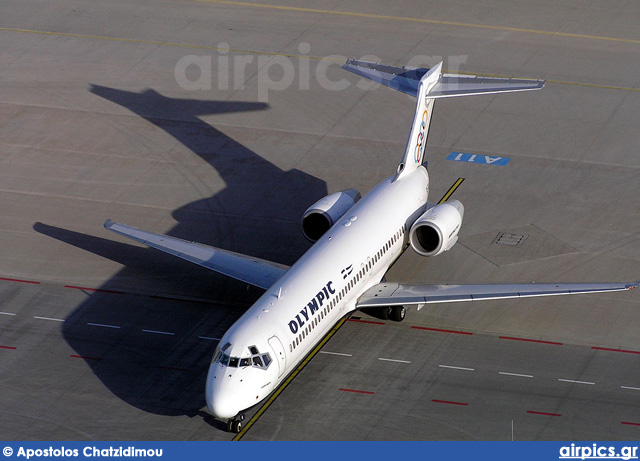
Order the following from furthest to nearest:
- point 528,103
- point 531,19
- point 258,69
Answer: point 531,19
point 258,69
point 528,103

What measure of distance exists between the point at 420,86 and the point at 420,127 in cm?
141

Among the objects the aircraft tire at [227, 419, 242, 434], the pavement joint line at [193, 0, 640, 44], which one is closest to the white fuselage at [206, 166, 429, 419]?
the aircraft tire at [227, 419, 242, 434]

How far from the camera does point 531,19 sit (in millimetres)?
56969

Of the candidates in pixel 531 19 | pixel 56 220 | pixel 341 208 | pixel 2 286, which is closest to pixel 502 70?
pixel 531 19

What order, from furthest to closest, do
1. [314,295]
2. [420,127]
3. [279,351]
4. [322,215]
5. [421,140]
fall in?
[421,140]
[420,127]
[322,215]
[314,295]
[279,351]

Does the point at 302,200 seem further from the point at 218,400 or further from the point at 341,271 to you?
the point at 218,400

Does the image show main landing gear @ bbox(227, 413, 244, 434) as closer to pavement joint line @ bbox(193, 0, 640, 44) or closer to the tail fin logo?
the tail fin logo

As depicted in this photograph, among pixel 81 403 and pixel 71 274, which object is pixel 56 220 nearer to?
pixel 71 274

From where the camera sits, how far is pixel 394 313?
34562 millimetres

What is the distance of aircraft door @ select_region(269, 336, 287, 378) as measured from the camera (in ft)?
94.8

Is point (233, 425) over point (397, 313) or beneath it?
beneath

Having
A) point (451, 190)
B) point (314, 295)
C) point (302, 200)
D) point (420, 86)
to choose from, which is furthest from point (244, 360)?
point (451, 190)

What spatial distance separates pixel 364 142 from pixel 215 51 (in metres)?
12.0

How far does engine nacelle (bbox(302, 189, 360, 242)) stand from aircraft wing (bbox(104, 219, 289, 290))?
1.69 meters
